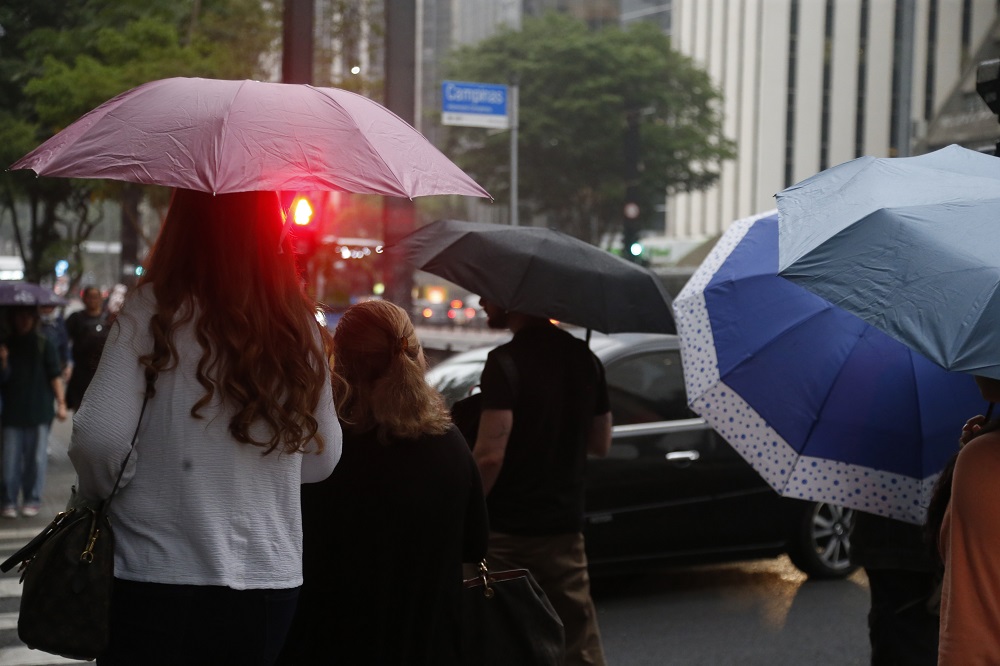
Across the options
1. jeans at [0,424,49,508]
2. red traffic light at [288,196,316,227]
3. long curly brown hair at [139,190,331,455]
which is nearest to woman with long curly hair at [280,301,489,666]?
long curly brown hair at [139,190,331,455]

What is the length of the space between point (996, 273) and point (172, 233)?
1675 millimetres

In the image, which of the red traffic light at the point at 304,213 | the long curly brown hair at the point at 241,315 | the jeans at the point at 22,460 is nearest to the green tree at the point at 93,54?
the red traffic light at the point at 304,213

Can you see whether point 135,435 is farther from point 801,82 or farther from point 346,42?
point 801,82

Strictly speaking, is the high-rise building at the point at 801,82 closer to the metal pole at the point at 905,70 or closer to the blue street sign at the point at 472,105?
the blue street sign at the point at 472,105

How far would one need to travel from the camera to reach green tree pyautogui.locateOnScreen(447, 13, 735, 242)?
1690 inches

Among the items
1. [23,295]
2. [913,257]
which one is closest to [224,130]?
[913,257]

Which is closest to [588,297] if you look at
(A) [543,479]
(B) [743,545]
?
(A) [543,479]

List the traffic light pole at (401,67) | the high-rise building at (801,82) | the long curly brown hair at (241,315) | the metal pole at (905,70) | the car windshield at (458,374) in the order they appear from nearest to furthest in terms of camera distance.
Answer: the long curly brown hair at (241,315), the car windshield at (458,374), the traffic light pole at (401,67), the metal pole at (905,70), the high-rise building at (801,82)

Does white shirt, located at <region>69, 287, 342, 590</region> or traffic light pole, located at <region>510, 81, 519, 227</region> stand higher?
traffic light pole, located at <region>510, 81, 519, 227</region>

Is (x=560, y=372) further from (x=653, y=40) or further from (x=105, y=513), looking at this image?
(x=653, y=40)

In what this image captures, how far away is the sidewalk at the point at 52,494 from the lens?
10.1 metres

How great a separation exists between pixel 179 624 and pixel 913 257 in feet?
5.36

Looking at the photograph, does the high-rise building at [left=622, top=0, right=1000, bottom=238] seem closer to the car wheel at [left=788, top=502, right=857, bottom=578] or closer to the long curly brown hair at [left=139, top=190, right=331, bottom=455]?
the car wheel at [left=788, top=502, right=857, bottom=578]

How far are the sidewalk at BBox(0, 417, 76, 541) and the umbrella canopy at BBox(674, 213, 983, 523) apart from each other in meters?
5.06
